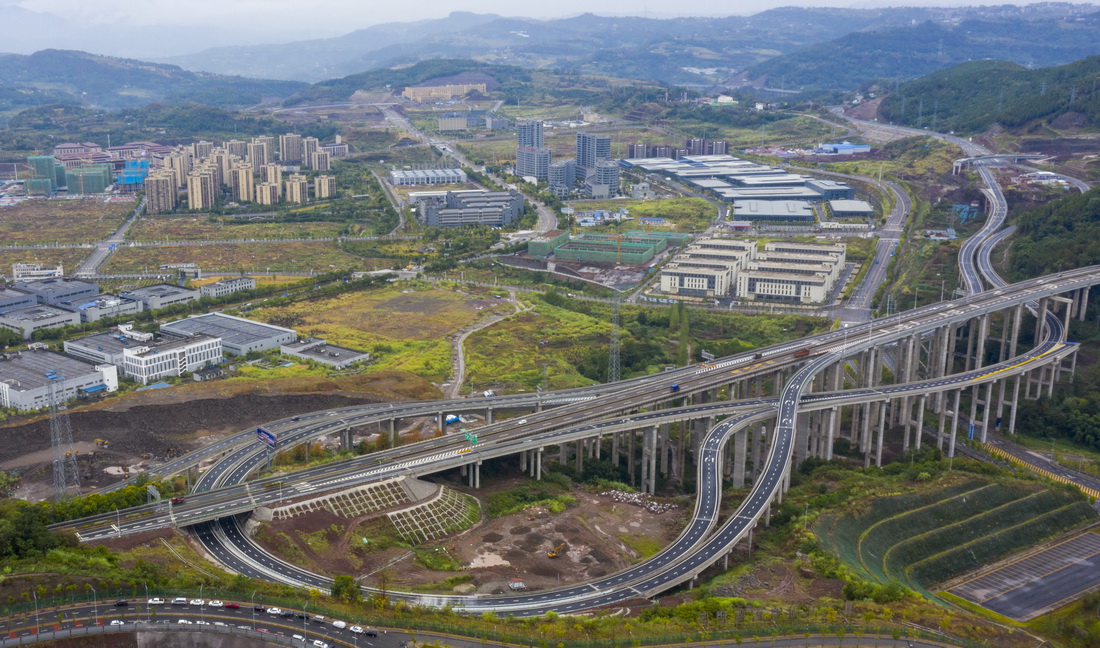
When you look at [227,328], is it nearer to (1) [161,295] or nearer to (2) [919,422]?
(1) [161,295]

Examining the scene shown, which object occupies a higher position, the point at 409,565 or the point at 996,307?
the point at 996,307

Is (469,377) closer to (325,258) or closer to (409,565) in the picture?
(409,565)

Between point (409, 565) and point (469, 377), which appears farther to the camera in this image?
point (469, 377)

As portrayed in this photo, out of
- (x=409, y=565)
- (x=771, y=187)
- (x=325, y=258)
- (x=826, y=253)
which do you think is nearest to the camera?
(x=409, y=565)

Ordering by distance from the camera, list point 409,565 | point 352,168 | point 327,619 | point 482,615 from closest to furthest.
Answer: point 327,619
point 482,615
point 409,565
point 352,168

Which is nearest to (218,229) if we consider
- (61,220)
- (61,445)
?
(61,220)

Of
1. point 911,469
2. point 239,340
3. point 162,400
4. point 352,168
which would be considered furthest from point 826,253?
point 352,168
